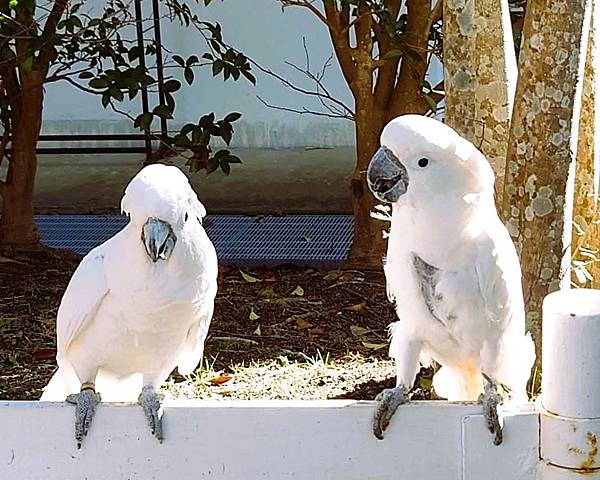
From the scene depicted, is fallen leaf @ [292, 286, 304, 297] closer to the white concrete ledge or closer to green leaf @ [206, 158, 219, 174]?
green leaf @ [206, 158, 219, 174]

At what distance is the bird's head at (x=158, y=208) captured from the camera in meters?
1.57

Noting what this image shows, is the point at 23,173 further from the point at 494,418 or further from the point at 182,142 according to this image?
the point at 494,418

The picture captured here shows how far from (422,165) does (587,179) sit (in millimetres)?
1105

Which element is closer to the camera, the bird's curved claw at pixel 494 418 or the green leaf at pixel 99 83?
the bird's curved claw at pixel 494 418

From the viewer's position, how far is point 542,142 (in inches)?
88.0

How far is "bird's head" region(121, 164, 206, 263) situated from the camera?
1574 millimetres

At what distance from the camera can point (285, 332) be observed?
3.23m

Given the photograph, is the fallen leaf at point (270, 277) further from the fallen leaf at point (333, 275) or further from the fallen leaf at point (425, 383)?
the fallen leaf at point (425, 383)

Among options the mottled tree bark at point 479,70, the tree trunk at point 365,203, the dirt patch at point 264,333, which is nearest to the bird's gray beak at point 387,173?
the mottled tree bark at point 479,70

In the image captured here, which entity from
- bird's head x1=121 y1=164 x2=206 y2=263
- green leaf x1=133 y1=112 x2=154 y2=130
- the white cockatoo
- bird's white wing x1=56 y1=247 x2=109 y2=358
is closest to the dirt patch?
green leaf x1=133 y1=112 x2=154 y2=130

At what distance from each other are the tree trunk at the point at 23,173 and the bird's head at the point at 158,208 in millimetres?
2291

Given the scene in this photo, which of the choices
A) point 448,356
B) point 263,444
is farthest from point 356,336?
point 263,444

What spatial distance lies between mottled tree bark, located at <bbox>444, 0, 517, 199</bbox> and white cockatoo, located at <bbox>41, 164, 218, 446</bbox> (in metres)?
0.87

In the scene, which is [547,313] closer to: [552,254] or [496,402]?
[496,402]
